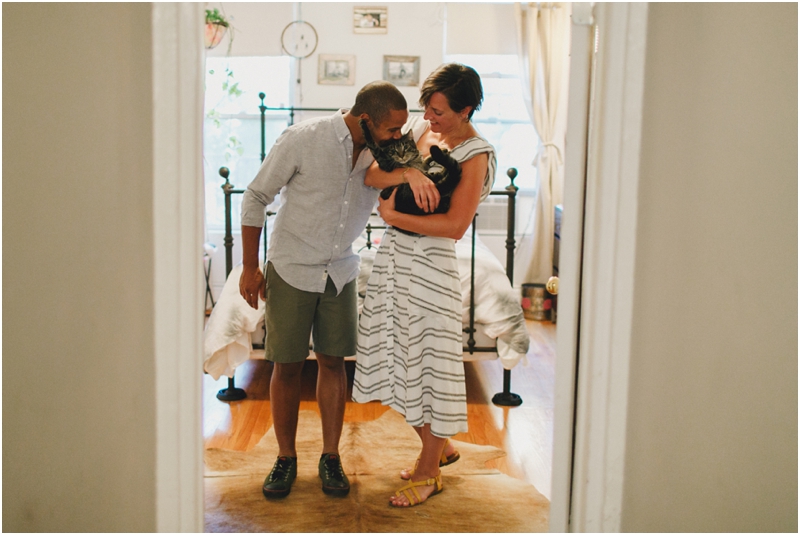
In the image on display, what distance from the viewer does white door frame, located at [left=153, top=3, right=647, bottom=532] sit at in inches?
55.0

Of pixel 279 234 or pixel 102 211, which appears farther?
pixel 279 234

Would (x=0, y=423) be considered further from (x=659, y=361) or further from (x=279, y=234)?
(x=659, y=361)

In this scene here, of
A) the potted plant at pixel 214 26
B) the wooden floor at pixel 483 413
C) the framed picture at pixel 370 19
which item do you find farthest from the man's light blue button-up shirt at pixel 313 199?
the framed picture at pixel 370 19

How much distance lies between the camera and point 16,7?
1427 mm

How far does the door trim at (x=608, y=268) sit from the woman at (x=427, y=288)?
2.08 ft

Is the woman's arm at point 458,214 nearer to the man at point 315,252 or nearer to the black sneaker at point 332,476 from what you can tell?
the man at point 315,252

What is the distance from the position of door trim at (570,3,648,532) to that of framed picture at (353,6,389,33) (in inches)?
162

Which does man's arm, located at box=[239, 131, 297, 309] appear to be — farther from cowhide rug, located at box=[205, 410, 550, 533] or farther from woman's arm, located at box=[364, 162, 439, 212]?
cowhide rug, located at box=[205, 410, 550, 533]

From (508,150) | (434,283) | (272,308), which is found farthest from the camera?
(508,150)

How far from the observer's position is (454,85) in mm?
2010

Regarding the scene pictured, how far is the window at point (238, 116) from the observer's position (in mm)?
5246

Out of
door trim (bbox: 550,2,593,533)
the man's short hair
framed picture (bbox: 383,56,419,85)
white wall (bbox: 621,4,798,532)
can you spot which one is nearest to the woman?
the man's short hair

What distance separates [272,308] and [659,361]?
1200mm

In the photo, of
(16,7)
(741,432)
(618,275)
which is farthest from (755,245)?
(16,7)
